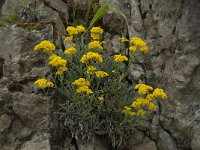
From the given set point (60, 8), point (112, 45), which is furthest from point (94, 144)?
point (60, 8)

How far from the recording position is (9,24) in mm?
6895

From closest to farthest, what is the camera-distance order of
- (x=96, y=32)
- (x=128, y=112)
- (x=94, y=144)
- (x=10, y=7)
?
(x=128, y=112)
(x=94, y=144)
(x=96, y=32)
(x=10, y=7)

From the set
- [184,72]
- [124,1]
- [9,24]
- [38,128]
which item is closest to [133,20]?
[124,1]

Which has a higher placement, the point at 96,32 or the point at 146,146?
the point at 96,32

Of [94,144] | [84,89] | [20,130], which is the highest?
[84,89]

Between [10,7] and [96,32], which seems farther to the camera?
[10,7]

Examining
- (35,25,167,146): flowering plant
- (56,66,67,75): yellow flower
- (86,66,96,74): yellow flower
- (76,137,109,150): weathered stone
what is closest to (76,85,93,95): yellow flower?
(35,25,167,146): flowering plant

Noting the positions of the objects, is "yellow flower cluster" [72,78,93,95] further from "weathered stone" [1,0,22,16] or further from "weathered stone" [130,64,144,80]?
"weathered stone" [1,0,22,16]

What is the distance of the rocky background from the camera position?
583cm

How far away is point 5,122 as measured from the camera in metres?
5.84

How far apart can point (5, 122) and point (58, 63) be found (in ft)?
3.84

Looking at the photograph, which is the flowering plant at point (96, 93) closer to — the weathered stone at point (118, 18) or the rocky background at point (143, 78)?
the rocky background at point (143, 78)

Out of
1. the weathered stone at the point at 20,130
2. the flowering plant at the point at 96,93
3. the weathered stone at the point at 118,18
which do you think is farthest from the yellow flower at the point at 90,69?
the weathered stone at the point at 118,18

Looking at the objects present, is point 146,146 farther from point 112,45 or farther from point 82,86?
point 112,45
